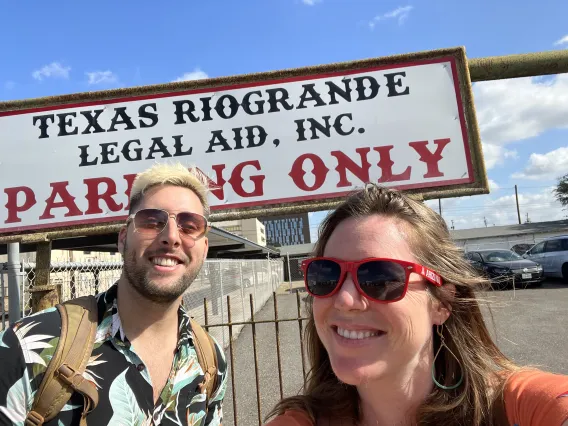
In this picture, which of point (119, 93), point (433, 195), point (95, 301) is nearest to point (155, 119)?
point (119, 93)

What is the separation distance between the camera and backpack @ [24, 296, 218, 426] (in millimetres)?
1532

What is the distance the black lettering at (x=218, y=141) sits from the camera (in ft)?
8.60

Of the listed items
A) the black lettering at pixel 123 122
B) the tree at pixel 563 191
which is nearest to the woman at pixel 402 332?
the black lettering at pixel 123 122

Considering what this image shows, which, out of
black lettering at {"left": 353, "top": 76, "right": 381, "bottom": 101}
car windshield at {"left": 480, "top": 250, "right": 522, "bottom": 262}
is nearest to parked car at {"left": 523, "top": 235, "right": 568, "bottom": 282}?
car windshield at {"left": 480, "top": 250, "right": 522, "bottom": 262}

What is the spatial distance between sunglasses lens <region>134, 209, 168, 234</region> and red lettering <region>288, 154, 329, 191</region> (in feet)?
2.89

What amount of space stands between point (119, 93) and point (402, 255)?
6.86ft

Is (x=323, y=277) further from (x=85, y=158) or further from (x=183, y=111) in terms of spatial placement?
(x=85, y=158)

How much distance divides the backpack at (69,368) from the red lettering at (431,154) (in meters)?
2.00

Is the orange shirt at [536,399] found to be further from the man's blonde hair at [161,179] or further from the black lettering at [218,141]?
the black lettering at [218,141]

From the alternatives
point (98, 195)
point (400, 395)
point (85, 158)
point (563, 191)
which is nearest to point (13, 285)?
point (98, 195)

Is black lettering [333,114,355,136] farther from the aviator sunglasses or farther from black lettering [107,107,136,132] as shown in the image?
black lettering [107,107,136,132]

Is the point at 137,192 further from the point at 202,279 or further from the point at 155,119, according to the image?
the point at 202,279

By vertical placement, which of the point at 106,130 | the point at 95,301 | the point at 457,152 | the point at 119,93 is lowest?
the point at 95,301

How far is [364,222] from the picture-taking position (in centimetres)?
158
